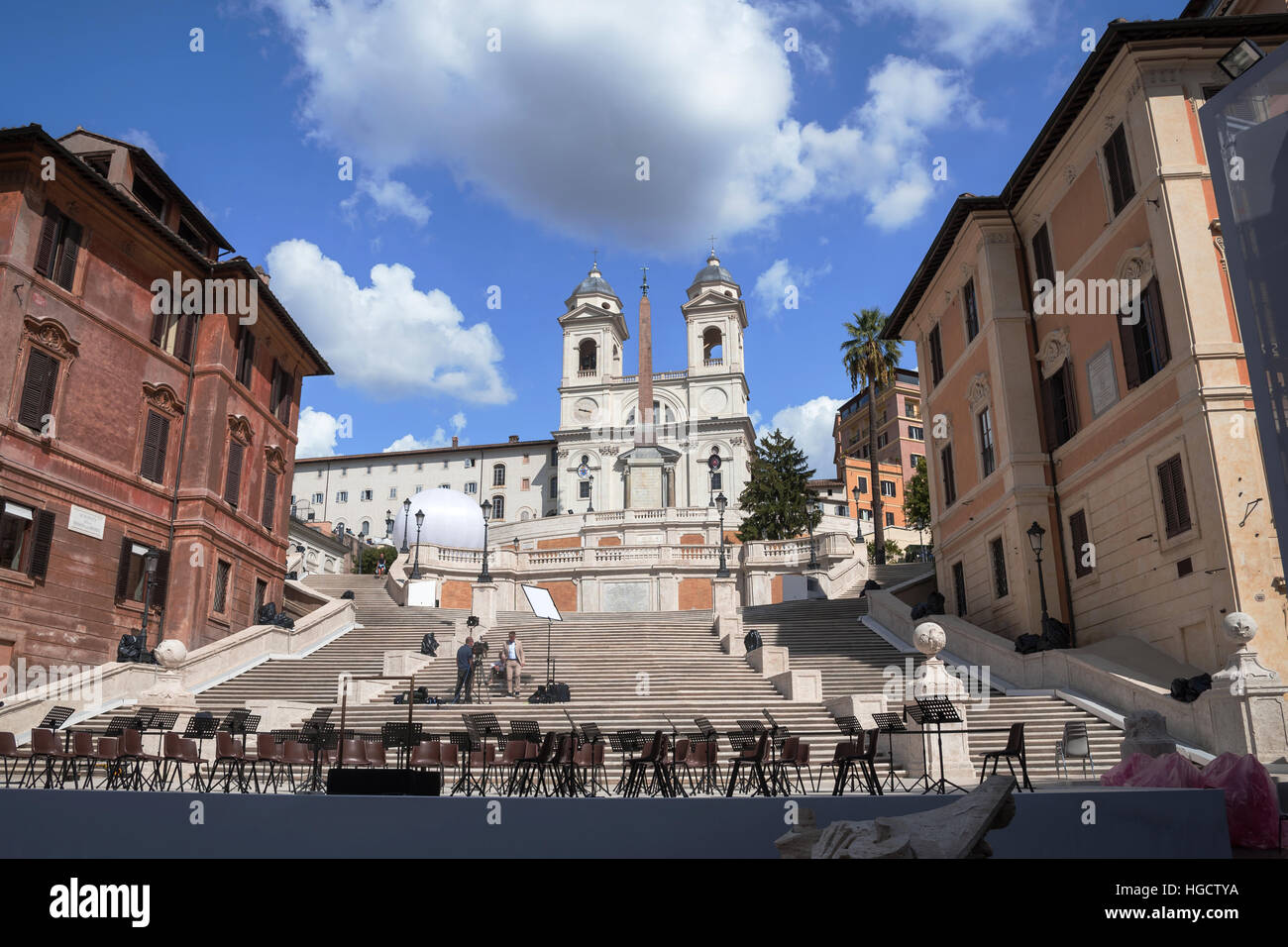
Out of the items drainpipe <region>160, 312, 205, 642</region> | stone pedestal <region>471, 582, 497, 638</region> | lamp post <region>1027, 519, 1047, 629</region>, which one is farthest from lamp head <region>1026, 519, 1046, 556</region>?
drainpipe <region>160, 312, 205, 642</region>

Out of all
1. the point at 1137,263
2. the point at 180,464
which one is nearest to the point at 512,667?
the point at 180,464

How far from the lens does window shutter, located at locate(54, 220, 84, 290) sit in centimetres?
2291

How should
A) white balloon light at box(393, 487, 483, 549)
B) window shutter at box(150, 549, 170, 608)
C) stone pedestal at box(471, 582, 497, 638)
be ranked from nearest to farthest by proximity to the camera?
window shutter at box(150, 549, 170, 608)
stone pedestal at box(471, 582, 497, 638)
white balloon light at box(393, 487, 483, 549)

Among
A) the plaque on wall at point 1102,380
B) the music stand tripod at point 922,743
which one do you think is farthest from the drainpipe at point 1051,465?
the music stand tripod at point 922,743

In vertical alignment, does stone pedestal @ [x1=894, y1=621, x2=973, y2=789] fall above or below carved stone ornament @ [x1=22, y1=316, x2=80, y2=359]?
below

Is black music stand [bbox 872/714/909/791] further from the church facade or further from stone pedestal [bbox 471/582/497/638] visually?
the church facade

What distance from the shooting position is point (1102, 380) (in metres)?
20.9

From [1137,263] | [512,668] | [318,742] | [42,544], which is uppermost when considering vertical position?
[1137,263]

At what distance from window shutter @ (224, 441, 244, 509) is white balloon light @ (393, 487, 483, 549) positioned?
1315 inches

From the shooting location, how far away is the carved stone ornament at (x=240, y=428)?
28862 mm

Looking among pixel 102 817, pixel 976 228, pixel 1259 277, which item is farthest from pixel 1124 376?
pixel 102 817

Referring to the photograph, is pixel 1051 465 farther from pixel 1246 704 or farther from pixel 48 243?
pixel 48 243

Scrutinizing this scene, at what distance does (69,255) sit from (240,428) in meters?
7.57

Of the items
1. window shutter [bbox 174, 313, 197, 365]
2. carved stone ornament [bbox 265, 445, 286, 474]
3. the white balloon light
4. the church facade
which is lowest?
carved stone ornament [bbox 265, 445, 286, 474]
